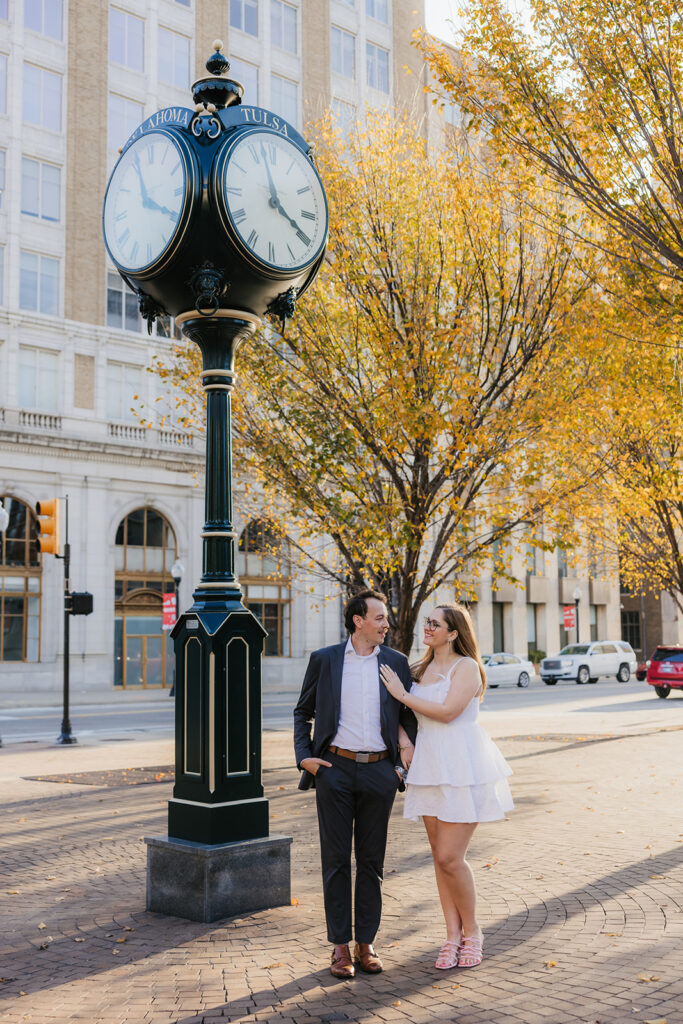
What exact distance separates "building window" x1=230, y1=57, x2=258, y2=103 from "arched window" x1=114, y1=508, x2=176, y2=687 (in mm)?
17635

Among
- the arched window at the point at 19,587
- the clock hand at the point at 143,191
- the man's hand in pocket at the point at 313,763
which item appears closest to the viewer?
the man's hand in pocket at the point at 313,763

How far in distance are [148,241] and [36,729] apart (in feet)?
59.8

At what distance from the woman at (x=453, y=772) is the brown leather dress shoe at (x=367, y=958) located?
33cm

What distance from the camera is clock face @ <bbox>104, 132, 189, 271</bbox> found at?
6.93m

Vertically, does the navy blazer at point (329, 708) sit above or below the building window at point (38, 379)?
below

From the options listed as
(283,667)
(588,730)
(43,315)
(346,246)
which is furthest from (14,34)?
(588,730)

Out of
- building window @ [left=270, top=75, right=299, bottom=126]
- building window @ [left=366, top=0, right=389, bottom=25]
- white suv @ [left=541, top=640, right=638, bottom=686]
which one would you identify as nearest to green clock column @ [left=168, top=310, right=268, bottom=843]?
white suv @ [left=541, top=640, right=638, bottom=686]

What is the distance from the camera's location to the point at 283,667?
139ft

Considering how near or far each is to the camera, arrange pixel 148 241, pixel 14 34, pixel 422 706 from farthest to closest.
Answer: pixel 14 34 < pixel 148 241 < pixel 422 706

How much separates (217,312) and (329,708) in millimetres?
2971

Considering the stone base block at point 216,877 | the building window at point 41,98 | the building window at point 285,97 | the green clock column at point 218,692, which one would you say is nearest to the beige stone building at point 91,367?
the building window at point 41,98

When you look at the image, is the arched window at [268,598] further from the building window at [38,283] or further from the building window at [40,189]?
the building window at [40,189]

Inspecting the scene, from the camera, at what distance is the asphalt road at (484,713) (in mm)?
22625

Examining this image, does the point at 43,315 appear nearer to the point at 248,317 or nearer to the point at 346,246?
the point at 346,246
